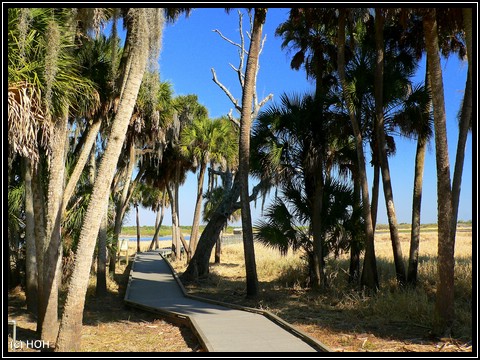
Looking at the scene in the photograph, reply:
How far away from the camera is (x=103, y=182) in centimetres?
725

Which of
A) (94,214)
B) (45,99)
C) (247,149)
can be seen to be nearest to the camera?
(94,214)

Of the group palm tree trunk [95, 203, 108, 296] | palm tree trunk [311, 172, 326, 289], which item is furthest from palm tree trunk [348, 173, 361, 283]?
palm tree trunk [95, 203, 108, 296]

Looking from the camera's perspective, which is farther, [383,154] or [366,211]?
[383,154]

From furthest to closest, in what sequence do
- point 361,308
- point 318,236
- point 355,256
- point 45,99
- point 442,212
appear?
point 355,256
point 318,236
point 361,308
point 442,212
point 45,99

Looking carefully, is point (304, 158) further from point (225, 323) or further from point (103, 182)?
point (103, 182)

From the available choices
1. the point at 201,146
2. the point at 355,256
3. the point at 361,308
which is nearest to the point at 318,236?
the point at 355,256

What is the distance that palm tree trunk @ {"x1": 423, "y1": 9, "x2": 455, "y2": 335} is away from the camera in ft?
27.2

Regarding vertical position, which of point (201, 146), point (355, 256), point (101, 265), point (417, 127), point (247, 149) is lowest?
point (101, 265)

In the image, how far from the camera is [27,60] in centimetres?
801

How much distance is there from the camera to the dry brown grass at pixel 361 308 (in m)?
7.93

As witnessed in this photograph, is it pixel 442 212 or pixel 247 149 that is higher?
pixel 247 149

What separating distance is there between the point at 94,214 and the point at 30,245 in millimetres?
3929

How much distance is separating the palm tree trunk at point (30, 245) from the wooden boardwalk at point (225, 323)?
2.80m

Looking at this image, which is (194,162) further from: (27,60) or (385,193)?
(27,60)
